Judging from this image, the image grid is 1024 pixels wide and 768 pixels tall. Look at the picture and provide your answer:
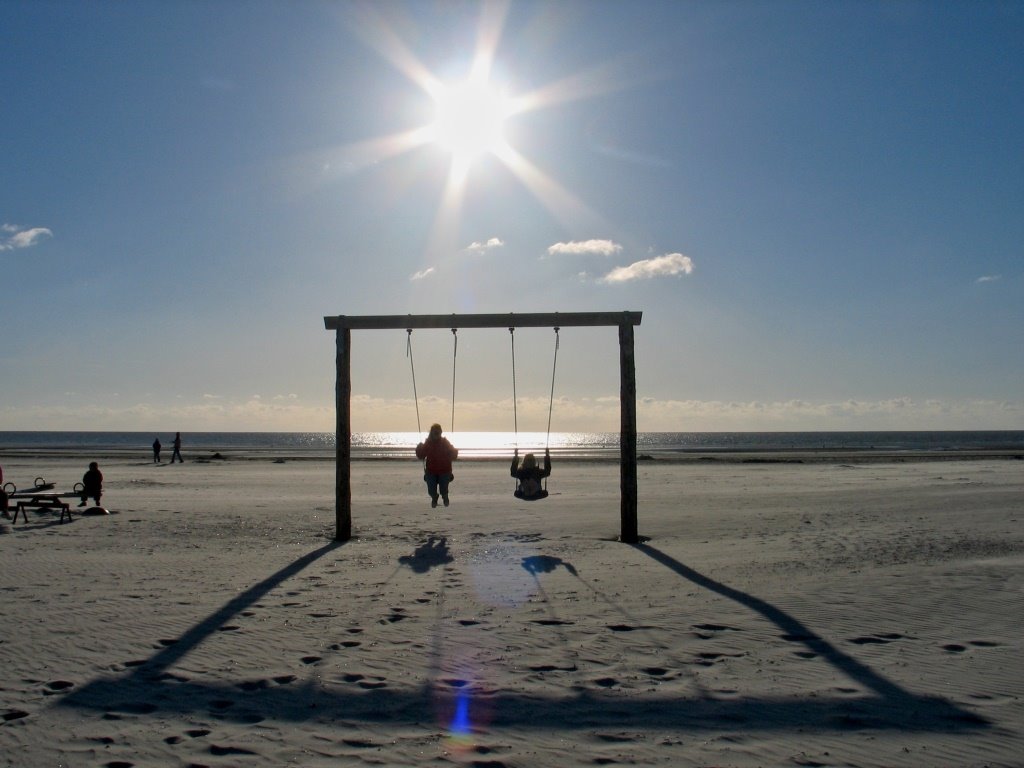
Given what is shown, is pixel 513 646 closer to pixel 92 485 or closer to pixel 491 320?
pixel 491 320

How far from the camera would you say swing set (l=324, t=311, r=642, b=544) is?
42.6 ft

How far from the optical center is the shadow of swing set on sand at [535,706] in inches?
195

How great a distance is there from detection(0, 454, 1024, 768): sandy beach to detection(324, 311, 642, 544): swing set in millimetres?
595

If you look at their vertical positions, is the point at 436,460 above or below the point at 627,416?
below

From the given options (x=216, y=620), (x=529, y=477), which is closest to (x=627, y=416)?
(x=529, y=477)

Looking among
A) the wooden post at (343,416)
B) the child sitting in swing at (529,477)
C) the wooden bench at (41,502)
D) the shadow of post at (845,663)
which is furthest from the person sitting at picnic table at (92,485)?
the shadow of post at (845,663)

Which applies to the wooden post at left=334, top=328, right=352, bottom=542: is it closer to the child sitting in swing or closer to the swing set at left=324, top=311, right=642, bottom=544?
the swing set at left=324, top=311, right=642, bottom=544

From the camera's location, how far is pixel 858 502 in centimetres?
1898

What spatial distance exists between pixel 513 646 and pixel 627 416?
686 cm

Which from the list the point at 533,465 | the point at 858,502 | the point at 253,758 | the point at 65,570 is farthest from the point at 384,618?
the point at 858,502

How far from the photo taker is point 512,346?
13.5 metres

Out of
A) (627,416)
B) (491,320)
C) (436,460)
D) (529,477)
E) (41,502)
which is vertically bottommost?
(41,502)

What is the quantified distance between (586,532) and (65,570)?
7962mm

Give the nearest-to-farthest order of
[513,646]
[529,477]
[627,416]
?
[513,646]
[627,416]
[529,477]
